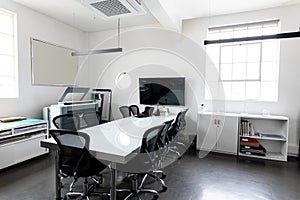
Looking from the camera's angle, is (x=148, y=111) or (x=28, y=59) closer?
(x=28, y=59)

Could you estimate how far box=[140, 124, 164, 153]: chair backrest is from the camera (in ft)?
6.87

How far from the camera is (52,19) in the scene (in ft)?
16.3

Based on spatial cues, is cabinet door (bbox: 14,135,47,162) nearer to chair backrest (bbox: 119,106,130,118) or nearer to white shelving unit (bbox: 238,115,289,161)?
chair backrest (bbox: 119,106,130,118)

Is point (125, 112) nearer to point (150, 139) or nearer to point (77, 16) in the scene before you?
point (77, 16)

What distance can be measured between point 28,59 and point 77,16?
168 centimetres

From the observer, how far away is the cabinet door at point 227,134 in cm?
414

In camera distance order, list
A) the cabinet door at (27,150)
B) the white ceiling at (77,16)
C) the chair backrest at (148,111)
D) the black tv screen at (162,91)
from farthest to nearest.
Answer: the black tv screen at (162,91), the chair backrest at (148,111), the white ceiling at (77,16), the cabinet door at (27,150)

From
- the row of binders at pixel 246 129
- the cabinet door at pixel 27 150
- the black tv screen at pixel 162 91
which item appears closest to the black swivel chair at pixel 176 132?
the black tv screen at pixel 162 91

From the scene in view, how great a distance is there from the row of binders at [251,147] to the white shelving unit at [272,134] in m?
0.07

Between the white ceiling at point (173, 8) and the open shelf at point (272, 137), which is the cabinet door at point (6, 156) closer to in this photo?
the white ceiling at point (173, 8)

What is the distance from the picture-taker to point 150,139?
2227 millimetres

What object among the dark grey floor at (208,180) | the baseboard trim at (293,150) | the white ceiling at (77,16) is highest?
the white ceiling at (77,16)

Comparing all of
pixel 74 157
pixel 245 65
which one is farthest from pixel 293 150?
pixel 74 157

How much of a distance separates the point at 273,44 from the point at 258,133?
212 centimetres
